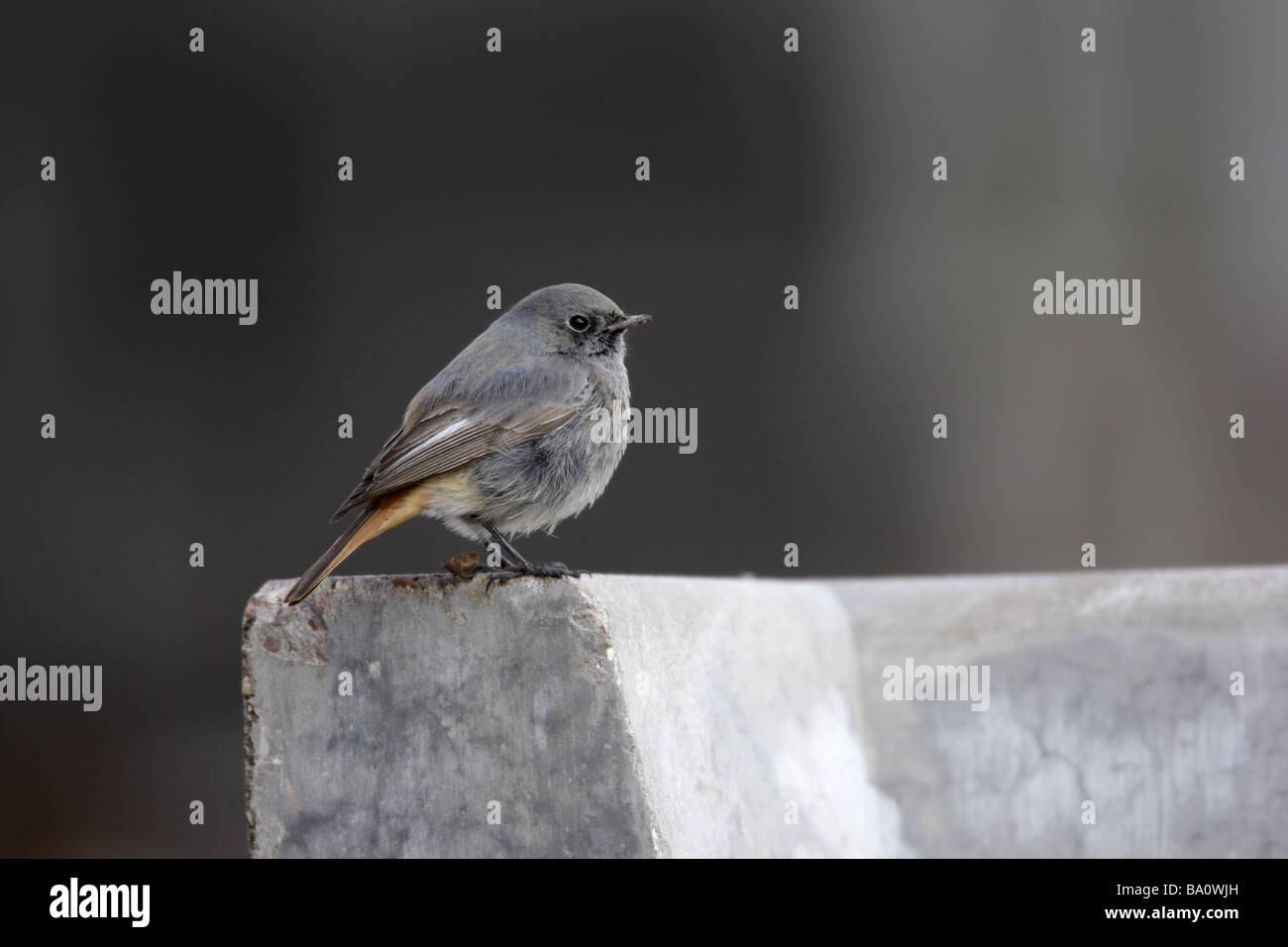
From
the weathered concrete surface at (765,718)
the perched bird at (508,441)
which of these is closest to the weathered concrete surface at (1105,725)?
the weathered concrete surface at (765,718)

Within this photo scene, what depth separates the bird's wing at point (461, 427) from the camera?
11.3 ft

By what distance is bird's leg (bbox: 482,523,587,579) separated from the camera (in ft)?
10.5

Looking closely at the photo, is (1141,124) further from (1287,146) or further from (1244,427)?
(1244,427)

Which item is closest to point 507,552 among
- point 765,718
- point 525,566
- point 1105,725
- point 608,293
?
point 525,566

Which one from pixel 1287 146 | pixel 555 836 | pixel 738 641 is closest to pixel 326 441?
pixel 738 641

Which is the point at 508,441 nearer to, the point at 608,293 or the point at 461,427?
the point at 461,427

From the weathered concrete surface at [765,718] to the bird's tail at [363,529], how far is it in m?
0.08

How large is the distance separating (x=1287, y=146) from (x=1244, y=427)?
1.59 meters

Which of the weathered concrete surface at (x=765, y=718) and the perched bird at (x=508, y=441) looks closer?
the weathered concrete surface at (x=765, y=718)

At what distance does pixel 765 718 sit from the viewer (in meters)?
4.04

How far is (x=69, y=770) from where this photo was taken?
6227 mm

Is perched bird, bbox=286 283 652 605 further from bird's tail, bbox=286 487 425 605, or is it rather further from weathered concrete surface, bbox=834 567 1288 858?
weathered concrete surface, bbox=834 567 1288 858

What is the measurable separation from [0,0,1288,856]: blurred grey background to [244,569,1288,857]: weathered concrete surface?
8.19ft

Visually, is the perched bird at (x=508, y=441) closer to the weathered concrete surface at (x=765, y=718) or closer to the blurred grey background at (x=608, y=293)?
the weathered concrete surface at (x=765, y=718)
